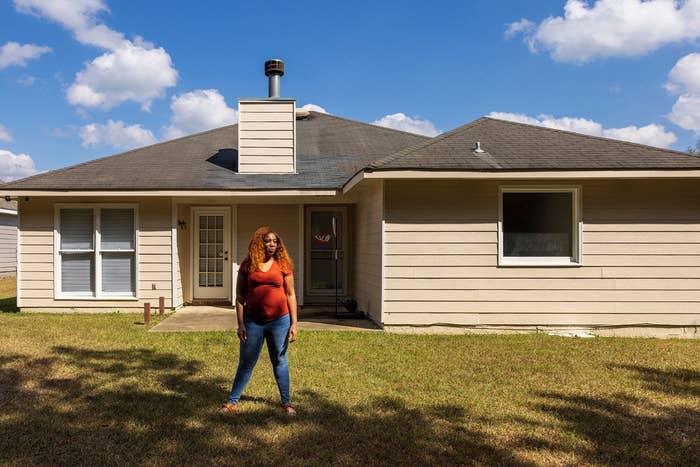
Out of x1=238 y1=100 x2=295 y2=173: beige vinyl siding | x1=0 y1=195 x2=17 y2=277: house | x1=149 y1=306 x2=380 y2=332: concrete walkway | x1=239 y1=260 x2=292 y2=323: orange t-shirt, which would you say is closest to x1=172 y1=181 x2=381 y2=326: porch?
x1=149 y1=306 x2=380 y2=332: concrete walkway

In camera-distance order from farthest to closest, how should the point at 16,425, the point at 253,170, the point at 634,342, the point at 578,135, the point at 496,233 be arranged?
1. the point at 253,170
2. the point at 578,135
3. the point at 496,233
4. the point at 634,342
5. the point at 16,425

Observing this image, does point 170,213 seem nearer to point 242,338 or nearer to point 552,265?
point 242,338

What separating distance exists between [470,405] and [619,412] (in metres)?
1.33

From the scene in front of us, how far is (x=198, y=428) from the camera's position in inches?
157

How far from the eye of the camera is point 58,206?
Answer: 9812mm

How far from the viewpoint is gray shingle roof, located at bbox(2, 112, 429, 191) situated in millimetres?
9633

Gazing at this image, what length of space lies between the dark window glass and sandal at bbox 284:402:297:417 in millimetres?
4938

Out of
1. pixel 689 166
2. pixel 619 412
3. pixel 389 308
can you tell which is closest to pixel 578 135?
pixel 689 166

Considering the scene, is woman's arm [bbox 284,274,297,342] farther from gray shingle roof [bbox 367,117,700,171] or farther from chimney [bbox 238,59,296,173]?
chimney [bbox 238,59,296,173]

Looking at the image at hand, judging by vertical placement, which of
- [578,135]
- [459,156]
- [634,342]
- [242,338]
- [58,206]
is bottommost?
[634,342]

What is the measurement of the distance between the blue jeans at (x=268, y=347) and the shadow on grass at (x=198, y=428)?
228mm

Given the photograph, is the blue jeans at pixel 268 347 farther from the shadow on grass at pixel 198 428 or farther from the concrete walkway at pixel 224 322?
the concrete walkway at pixel 224 322

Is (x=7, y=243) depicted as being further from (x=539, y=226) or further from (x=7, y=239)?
(x=539, y=226)

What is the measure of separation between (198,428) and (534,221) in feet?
20.1
